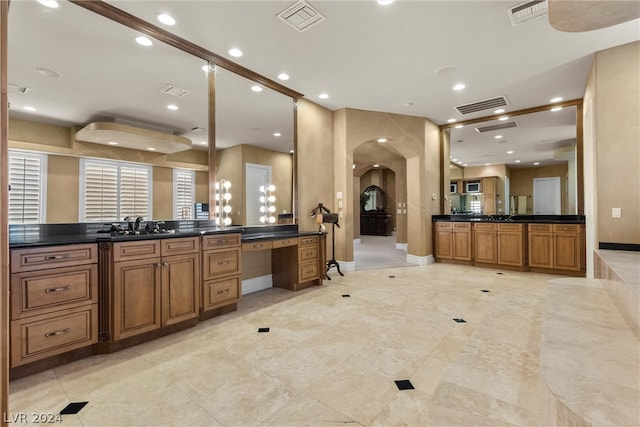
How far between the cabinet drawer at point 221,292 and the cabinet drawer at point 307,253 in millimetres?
1097

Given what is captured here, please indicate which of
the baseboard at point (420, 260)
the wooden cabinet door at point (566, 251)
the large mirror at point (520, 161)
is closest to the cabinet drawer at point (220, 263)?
the baseboard at point (420, 260)

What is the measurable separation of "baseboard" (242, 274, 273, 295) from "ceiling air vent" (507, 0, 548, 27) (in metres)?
4.22

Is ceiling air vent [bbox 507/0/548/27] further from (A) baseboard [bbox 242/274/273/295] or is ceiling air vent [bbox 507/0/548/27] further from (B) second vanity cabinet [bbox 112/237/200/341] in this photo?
(A) baseboard [bbox 242/274/273/295]

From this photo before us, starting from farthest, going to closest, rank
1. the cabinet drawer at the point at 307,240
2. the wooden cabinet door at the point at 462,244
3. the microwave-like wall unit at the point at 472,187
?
1. the microwave-like wall unit at the point at 472,187
2. the wooden cabinet door at the point at 462,244
3. the cabinet drawer at the point at 307,240

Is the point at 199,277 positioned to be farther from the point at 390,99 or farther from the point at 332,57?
the point at 390,99

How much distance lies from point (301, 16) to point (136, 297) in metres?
2.99

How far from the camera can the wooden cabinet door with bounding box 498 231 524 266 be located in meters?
5.29

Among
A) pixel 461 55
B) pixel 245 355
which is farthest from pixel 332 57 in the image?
pixel 245 355

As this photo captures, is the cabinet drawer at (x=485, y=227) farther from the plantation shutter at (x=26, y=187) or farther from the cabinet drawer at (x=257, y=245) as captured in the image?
the plantation shutter at (x=26, y=187)

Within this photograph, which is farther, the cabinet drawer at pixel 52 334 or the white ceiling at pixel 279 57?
the white ceiling at pixel 279 57

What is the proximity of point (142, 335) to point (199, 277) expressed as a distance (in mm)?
660

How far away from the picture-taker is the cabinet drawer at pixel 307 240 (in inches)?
162

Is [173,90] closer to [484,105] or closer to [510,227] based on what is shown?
[484,105]

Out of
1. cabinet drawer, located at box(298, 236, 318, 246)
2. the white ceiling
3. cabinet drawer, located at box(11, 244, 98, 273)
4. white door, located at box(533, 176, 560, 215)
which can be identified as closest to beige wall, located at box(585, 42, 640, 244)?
the white ceiling
